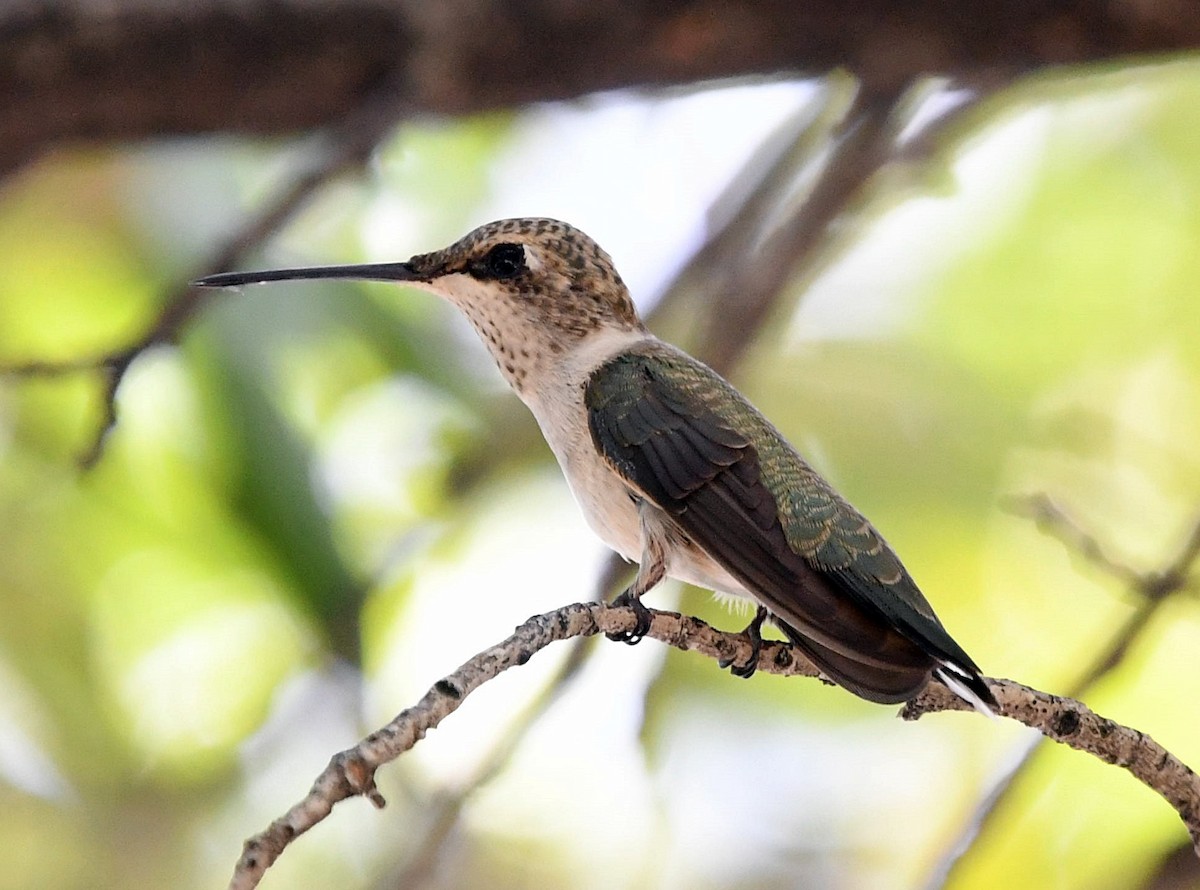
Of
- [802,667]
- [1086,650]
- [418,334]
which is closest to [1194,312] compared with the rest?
[1086,650]

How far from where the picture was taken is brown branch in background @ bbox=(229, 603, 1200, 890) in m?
1.36

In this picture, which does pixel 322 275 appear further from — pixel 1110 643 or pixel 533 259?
pixel 1110 643

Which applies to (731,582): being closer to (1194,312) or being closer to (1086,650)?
(1086,650)

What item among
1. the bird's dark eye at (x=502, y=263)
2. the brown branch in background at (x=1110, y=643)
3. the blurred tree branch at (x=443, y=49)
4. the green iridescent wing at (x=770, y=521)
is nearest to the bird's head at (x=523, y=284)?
the bird's dark eye at (x=502, y=263)

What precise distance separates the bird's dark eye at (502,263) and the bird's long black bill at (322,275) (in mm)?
129

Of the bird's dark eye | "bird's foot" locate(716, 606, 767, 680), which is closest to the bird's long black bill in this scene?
the bird's dark eye

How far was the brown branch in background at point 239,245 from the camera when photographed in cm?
242

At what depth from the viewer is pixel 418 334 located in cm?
404

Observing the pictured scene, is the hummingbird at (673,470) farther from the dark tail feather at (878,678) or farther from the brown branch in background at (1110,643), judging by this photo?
the brown branch in background at (1110,643)

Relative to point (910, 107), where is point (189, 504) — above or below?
above

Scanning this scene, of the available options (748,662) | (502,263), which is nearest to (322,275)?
(502,263)

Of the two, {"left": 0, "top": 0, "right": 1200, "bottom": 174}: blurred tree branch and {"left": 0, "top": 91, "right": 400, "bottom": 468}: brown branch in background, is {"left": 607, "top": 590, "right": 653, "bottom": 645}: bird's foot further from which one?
{"left": 0, "top": 0, "right": 1200, "bottom": 174}: blurred tree branch

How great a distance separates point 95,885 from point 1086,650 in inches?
103

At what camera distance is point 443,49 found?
312 cm
